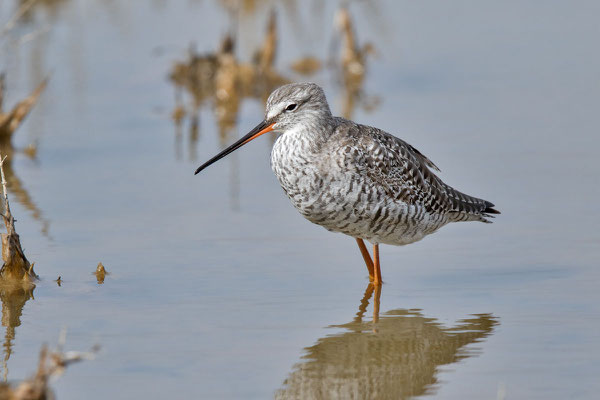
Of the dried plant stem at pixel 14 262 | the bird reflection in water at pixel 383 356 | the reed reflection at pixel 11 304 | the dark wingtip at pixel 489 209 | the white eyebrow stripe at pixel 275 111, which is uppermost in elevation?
the white eyebrow stripe at pixel 275 111

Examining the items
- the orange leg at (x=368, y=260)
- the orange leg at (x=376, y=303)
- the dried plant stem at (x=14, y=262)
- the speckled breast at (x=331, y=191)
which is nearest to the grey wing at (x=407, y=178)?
the speckled breast at (x=331, y=191)

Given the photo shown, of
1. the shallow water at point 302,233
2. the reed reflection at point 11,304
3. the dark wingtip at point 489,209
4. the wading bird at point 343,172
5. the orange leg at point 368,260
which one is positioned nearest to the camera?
the shallow water at point 302,233

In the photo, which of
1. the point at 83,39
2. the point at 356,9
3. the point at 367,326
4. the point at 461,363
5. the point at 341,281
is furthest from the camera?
the point at 356,9

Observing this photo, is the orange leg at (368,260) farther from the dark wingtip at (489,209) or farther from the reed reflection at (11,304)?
the reed reflection at (11,304)

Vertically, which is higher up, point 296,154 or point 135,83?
point 135,83

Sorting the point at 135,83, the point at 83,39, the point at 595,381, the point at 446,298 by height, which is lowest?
the point at 595,381

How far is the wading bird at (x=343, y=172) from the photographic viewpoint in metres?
8.18

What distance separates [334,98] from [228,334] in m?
7.63

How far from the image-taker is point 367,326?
310 inches

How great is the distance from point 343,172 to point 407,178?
0.84 metres

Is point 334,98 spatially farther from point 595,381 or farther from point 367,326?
point 595,381

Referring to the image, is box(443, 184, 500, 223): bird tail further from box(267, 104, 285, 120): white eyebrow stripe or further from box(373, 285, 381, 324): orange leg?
box(267, 104, 285, 120): white eyebrow stripe

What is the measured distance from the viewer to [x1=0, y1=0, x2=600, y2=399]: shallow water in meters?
7.02

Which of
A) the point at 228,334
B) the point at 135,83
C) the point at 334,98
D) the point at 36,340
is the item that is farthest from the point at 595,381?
the point at 135,83
